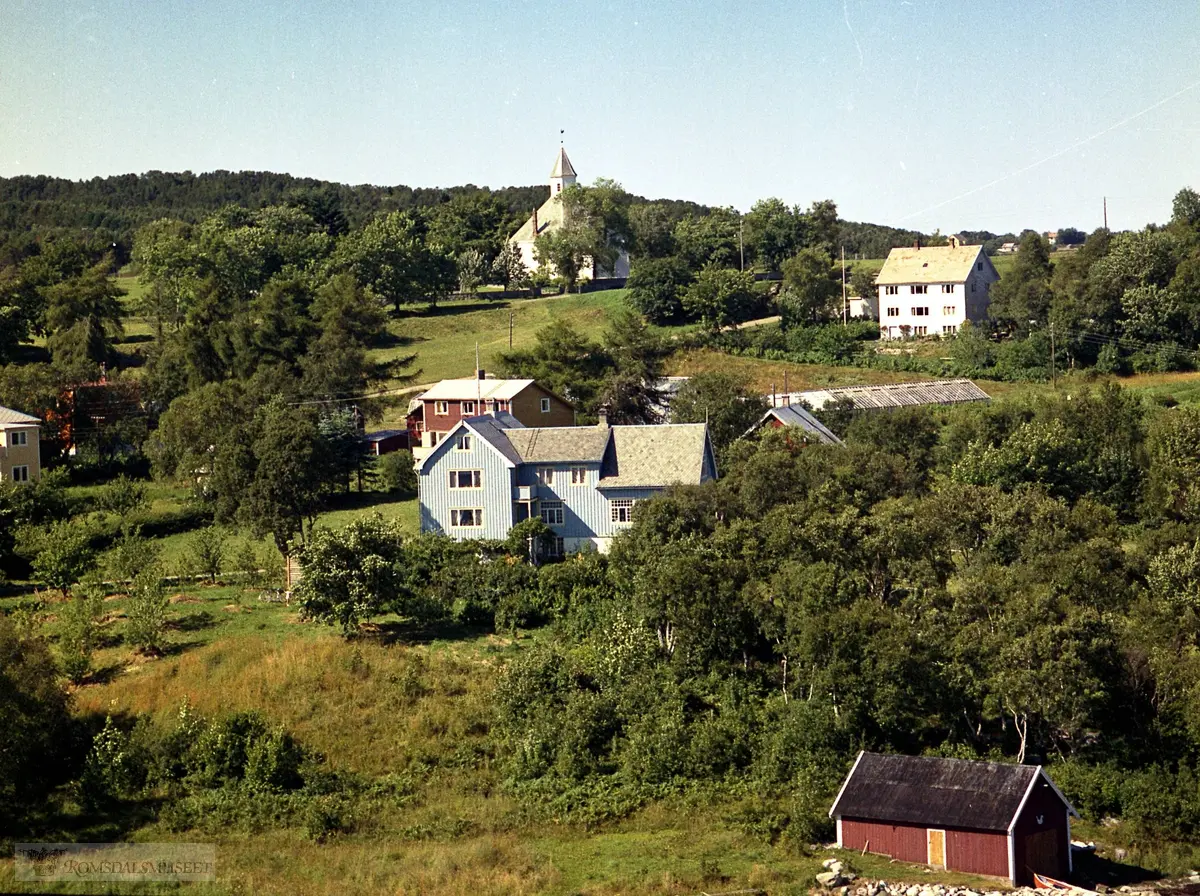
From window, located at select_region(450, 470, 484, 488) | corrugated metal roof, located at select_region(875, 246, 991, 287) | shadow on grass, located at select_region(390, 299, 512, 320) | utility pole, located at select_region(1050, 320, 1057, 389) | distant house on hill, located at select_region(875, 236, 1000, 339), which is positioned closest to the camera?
window, located at select_region(450, 470, 484, 488)

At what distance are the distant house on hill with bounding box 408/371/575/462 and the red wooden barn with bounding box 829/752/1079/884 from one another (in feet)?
86.5

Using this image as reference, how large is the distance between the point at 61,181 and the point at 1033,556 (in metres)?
122

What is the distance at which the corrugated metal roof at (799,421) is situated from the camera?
4766 cm

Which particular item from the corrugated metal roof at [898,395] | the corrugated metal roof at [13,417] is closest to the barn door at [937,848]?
the corrugated metal roof at [898,395]

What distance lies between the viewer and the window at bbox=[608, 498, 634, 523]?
40.8 meters

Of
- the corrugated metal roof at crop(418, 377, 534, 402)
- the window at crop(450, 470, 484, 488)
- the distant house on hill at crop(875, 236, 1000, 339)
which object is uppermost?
the distant house on hill at crop(875, 236, 1000, 339)

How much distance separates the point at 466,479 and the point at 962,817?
1992 cm

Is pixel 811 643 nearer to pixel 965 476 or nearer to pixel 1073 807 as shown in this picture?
pixel 1073 807

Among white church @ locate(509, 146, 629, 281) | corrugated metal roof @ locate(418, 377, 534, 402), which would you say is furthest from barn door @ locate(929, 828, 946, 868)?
white church @ locate(509, 146, 629, 281)

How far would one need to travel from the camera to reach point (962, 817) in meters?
24.3

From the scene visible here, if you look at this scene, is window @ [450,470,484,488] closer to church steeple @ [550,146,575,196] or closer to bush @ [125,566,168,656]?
bush @ [125,566,168,656]

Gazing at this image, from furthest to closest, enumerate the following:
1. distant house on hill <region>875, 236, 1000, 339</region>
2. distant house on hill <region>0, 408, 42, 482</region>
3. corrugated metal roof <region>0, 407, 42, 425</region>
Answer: distant house on hill <region>875, 236, 1000, 339</region> < corrugated metal roof <region>0, 407, 42, 425</region> < distant house on hill <region>0, 408, 42, 482</region>

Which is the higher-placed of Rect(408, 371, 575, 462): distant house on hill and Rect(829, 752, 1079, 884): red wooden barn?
Rect(408, 371, 575, 462): distant house on hill

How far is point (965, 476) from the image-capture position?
138 feet
